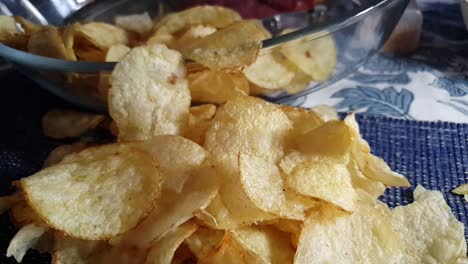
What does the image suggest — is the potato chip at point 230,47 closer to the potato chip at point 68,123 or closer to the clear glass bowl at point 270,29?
the clear glass bowl at point 270,29

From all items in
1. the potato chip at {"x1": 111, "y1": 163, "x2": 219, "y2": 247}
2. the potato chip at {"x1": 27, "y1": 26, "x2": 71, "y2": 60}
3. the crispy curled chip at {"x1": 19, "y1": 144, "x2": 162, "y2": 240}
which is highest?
the potato chip at {"x1": 27, "y1": 26, "x2": 71, "y2": 60}

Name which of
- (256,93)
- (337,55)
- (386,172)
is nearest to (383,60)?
(337,55)

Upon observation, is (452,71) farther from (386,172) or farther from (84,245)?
(84,245)

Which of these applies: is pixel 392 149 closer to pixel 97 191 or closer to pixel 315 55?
pixel 315 55

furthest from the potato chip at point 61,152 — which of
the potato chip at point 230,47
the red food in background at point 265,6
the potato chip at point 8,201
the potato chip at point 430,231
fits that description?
the red food in background at point 265,6

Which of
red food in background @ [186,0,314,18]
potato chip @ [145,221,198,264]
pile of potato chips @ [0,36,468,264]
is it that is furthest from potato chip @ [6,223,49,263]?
red food in background @ [186,0,314,18]

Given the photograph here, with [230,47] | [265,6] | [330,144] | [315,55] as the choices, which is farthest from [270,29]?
[330,144]

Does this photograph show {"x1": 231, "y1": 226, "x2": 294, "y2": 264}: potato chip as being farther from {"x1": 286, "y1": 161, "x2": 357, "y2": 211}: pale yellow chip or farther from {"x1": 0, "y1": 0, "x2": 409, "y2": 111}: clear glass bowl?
{"x1": 0, "y1": 0, "x2": 409, "y2": 111}: clear glass bowl
